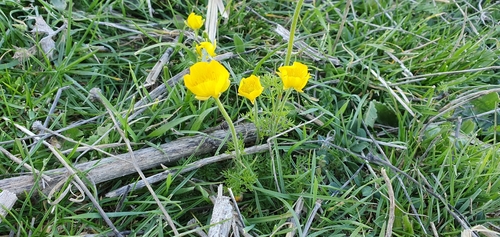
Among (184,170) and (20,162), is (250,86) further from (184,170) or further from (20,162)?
(20,162)

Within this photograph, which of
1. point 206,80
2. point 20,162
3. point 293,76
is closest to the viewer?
point 206,80

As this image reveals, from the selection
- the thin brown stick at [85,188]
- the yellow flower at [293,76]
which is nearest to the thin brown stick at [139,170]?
the thin brown stick at [85,188]

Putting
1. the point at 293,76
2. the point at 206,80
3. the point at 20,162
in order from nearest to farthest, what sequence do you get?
the point at 206,80, the point at 293,76, the point at 20,162

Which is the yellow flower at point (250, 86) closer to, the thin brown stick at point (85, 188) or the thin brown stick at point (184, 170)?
the thin brown stick at point (184, 170)

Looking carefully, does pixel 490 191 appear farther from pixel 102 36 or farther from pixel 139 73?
pixel 102 36

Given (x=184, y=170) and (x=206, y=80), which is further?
(x=184, y=170)

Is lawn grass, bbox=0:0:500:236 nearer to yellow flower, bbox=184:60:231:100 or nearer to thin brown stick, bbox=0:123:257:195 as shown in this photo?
thin brown stick, bbox=0:123:257:195

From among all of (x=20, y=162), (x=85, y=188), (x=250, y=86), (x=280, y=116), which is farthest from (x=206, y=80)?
(x=20, y=162)
